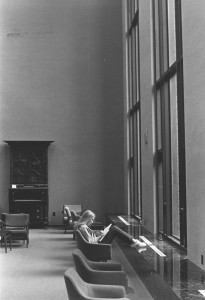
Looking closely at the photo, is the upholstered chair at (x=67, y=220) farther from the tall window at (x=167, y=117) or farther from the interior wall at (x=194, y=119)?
the interior wall at (x=194, y=119)

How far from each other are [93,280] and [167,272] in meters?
1.09

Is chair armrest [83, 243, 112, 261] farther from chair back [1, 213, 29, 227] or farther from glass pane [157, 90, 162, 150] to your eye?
chair back [1, 213, 29, 227]

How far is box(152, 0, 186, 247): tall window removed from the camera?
8.56 meters

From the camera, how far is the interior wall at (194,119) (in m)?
5.83

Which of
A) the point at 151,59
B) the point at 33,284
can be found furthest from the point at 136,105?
the point at 33,284

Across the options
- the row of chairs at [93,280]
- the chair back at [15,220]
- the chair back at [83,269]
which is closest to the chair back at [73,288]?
the row of chairs at [93,280]

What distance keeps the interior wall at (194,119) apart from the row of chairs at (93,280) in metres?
1.26

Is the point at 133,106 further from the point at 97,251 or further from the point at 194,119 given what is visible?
the point at 194,119

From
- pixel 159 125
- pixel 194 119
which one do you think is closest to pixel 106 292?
pixel 194 119

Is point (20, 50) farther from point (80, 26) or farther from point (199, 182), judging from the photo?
point (199, 182)

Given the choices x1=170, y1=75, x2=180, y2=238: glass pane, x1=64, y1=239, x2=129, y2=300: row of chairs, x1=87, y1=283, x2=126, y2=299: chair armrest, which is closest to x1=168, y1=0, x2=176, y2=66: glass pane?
x1=170, y1=75, x2=180, y2=238: glass pane

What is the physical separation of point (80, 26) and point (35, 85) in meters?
2.57

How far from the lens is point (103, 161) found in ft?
52.6

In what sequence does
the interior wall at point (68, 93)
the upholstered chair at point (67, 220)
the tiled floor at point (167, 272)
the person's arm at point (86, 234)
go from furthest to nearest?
the interior wall at point (68, 93) < the upholstered chair at point (67, 220) < the person's arm at point (86, 234) < the tiled floor at point (167, 272)
